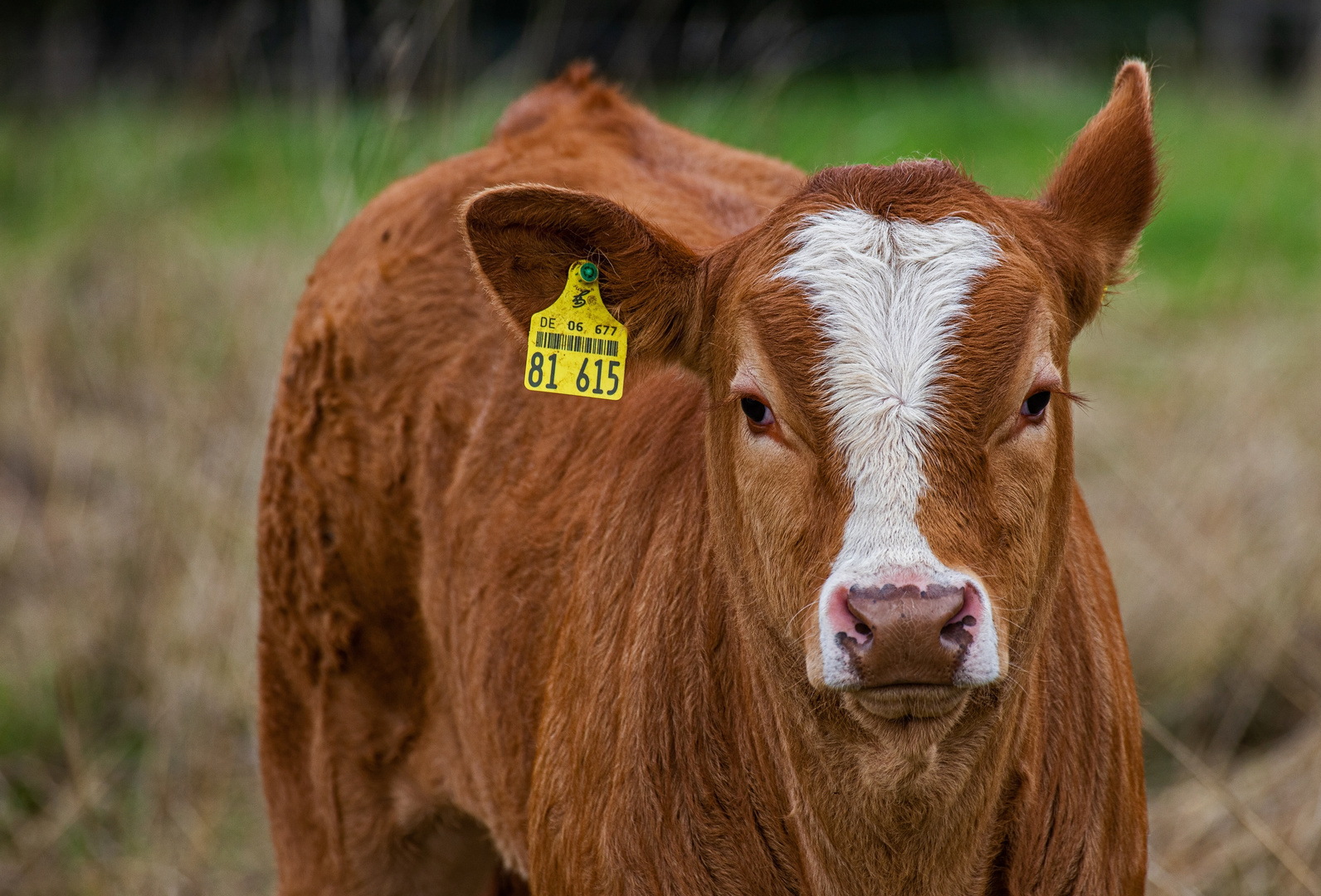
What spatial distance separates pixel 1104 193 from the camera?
9.96 feet

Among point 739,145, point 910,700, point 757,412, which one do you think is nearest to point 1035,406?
point 757,412

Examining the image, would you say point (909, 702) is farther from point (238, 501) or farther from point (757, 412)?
point (238, 501)

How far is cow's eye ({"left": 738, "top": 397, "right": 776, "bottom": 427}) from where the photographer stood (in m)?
2.77

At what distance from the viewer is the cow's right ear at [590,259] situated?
297 cm

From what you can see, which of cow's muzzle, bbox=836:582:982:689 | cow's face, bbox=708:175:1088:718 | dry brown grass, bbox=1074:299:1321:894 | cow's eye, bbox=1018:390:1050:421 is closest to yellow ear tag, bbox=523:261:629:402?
cow's face, bbox=708:175:1088:718

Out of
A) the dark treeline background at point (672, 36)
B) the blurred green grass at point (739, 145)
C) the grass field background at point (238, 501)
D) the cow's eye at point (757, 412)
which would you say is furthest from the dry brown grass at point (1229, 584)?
the dark treeline background at point (672, 36)

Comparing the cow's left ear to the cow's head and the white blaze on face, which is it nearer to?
the cow's head

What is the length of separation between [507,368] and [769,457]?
4.28 ft

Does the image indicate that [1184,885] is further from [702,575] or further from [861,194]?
[861,194]

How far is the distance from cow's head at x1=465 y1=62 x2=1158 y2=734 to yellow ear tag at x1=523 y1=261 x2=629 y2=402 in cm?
4

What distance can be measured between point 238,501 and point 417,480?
7.70 feet

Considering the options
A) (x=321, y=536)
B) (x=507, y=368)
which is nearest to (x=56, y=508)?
(x=321, y=536)

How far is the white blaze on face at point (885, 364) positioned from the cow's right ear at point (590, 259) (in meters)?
0.36

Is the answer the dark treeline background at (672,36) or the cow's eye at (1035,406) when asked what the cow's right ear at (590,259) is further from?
the dark treeline background at (672,36)
